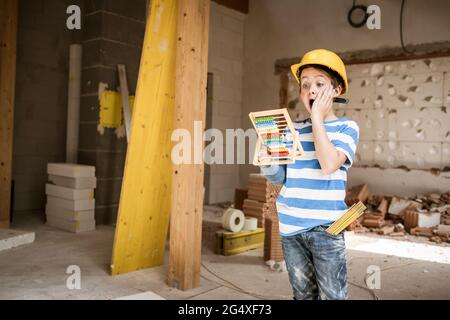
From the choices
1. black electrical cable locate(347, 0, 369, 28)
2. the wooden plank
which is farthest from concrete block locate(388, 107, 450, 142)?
the wooden plank

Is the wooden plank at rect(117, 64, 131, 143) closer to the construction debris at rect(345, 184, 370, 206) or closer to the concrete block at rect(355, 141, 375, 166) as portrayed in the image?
the construction debris at rect(345, 184, 370, 206)

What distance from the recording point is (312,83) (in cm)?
148

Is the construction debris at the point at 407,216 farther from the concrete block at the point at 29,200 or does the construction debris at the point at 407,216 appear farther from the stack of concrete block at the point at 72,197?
the concrete block at the point at 29,200

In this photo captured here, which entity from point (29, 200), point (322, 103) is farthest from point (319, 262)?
point (29, 200)

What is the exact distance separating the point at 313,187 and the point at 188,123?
1.57m

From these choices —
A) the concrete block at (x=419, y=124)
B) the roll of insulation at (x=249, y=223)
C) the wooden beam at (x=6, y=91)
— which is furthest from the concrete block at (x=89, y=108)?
the concrete block at (x=419, y=124)

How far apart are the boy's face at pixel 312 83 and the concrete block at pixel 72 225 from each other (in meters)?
3.90

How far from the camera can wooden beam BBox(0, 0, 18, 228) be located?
4.67 m

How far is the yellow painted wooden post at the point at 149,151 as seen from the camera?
122 inches

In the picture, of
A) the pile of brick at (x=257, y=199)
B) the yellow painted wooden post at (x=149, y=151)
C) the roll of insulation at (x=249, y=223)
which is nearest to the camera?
the yellow painted wooden post at (x=149, y=151)

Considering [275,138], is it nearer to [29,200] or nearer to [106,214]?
[106,214]
